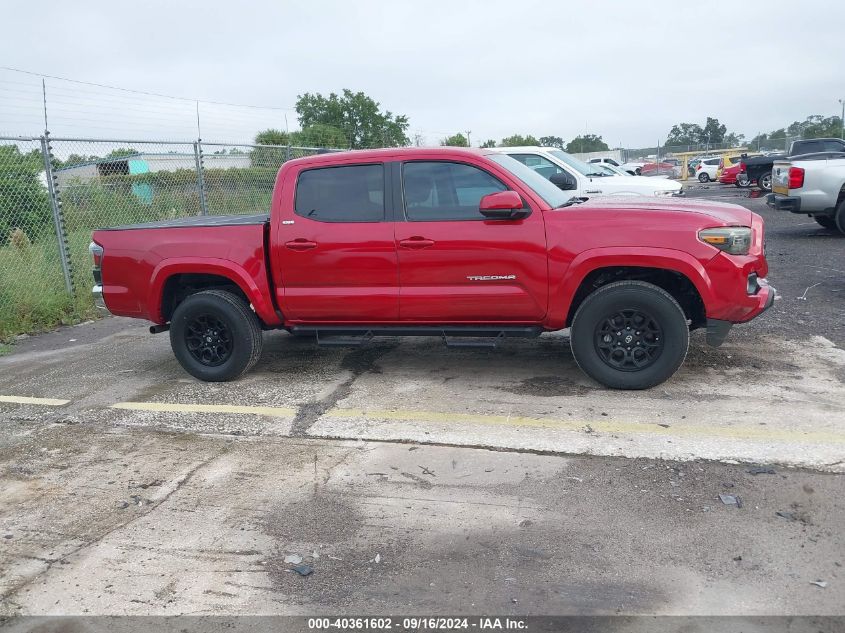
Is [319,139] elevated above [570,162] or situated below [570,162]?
above

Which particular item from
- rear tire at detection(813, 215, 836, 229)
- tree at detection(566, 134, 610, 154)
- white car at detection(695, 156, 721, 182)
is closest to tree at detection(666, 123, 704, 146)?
tree at detection(566, 134, 610, 154)

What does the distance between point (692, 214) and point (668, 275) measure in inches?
20.0

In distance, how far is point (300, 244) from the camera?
5656mm

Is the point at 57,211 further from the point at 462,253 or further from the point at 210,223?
the point at 462,253

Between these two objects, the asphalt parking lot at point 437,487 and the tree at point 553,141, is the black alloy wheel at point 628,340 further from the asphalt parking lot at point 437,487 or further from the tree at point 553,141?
the tree at point 553,141

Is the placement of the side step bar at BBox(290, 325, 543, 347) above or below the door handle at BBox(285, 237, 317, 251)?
below

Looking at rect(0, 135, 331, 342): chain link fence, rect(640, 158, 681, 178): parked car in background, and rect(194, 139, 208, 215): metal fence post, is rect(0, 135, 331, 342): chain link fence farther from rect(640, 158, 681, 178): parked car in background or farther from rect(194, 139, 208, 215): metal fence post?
rect(640, 158, 681, 178): parked car in background

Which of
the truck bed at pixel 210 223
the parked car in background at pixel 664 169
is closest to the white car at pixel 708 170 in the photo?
the parked car in background at pixel 664 169

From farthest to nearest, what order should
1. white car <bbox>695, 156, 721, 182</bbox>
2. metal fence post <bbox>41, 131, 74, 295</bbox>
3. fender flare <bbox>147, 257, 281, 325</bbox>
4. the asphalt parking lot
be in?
1. white car <bbox>695, 156, 721, 182</bbox>
2. metal fence post <bbox>41, 131, 74, 295</bbox>
3. fender flare <bbox>147, 257, 281, 325</bbox>
4. the asphalt parking lot

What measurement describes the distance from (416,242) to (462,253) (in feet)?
1.21

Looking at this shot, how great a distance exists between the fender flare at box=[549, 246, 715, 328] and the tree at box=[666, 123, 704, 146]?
91.8 metres

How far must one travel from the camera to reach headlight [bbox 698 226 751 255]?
192 inches

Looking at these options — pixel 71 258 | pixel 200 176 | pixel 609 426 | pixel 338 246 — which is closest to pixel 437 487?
pixel 609 426

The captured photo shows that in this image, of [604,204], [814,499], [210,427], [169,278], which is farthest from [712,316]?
[169,278]
